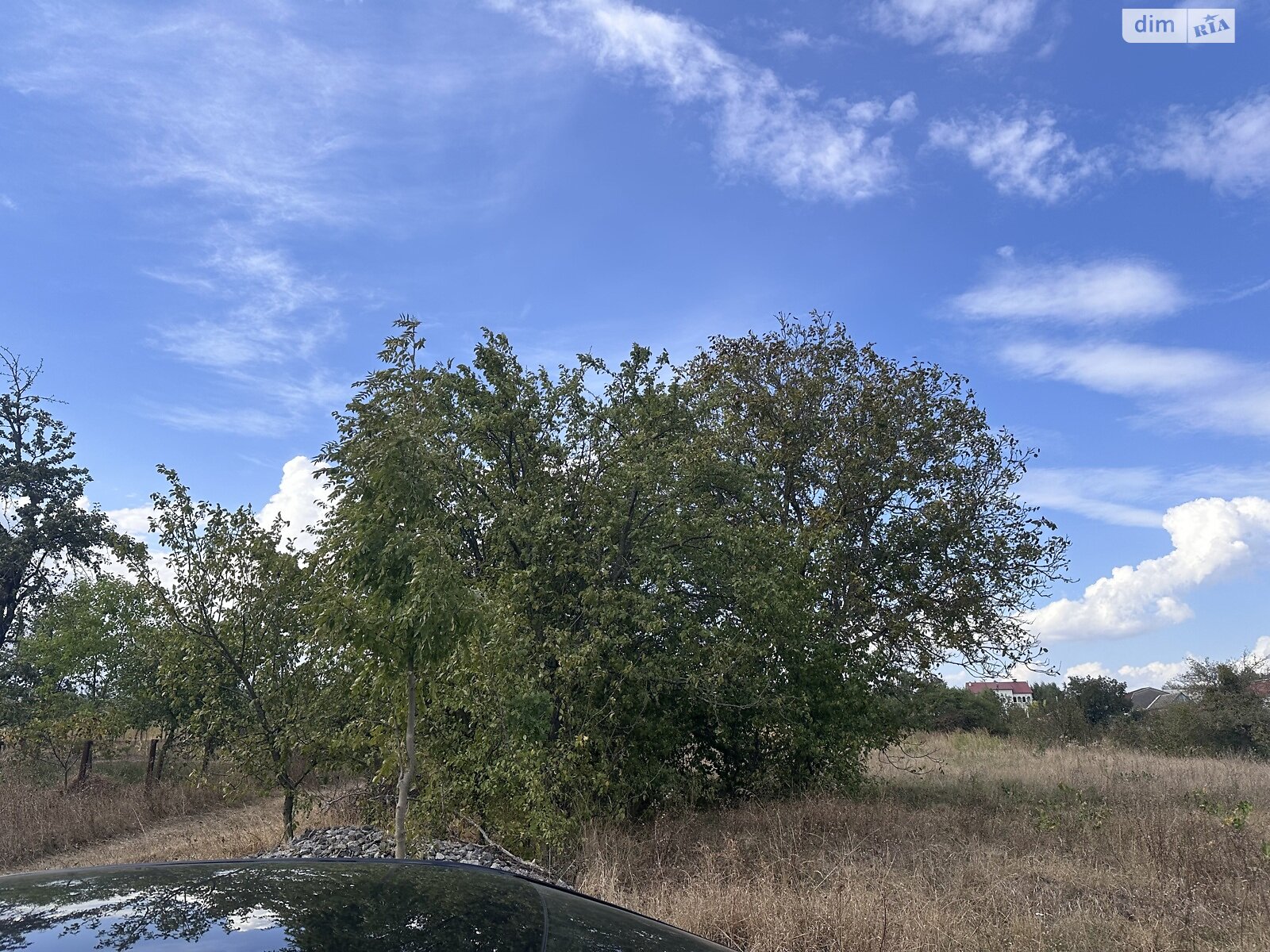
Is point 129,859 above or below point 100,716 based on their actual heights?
below

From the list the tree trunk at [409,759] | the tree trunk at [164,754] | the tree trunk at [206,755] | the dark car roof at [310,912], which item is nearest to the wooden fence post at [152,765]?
the tree trunk at [164,754]

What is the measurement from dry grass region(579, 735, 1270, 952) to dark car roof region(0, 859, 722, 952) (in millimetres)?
4229

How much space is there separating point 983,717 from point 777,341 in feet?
68.0

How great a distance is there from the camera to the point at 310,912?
192 cm

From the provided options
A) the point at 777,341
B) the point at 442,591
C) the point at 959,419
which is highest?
the point at 777,341

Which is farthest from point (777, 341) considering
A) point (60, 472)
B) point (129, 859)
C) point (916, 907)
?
point (60, 472)

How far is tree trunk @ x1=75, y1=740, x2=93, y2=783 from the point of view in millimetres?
19469

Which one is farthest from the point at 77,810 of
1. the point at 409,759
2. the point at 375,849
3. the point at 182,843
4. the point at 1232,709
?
the point at 1232,709

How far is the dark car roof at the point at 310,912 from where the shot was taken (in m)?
1.74

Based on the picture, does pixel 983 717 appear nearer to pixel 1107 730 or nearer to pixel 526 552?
pixel 1107 730

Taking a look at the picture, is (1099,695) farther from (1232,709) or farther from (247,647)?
(247,647)

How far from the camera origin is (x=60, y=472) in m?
30.6

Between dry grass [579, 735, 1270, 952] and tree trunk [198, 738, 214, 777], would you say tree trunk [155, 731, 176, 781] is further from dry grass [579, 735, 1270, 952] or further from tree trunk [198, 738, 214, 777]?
dry grass [579, 735, 1270, 952]

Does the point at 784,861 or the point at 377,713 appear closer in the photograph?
the point at 784,861
